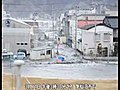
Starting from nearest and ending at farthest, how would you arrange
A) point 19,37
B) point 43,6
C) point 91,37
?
1. point 43,6
2. point 19,37
3. point 91,37

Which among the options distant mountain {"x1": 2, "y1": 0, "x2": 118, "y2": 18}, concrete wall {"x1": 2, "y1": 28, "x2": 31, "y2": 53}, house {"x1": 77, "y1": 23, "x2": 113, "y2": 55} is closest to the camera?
distant mountain {"x1": 2, "y1": 0, "x2": 118, "y2": 18}

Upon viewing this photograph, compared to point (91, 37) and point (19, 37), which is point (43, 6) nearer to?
point (19, 37)

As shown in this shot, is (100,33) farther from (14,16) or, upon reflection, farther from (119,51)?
(119,51)

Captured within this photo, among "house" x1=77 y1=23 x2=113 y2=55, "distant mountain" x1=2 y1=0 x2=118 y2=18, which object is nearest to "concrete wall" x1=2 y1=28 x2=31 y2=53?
"distant mountain" x1=2 y1=0 x2=118 y2=18

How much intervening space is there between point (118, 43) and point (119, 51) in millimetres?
27

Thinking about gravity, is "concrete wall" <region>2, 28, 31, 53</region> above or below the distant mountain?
below

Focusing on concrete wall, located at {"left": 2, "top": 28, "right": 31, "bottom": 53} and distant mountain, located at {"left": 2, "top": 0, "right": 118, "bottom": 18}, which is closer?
distant mountain, located at {"left": 2, "top": 0, "right": 118, "bottom": 18}

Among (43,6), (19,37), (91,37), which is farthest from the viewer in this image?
(91,37)

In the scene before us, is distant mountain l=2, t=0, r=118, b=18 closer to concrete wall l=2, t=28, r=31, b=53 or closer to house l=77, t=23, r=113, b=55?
concrete wall l=2, t=28, r=31, b=53

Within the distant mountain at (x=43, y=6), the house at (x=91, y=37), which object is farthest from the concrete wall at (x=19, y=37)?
the house at (x=91, y=37)

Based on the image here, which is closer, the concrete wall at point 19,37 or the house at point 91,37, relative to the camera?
the concrete wall at point 19,37

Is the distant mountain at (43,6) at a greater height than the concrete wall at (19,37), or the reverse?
the distant mountain at (43,6)

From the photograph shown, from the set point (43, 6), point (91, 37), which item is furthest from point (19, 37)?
point (91, 37)

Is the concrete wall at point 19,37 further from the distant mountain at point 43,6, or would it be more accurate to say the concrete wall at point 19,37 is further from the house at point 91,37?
the house at point 91,37
